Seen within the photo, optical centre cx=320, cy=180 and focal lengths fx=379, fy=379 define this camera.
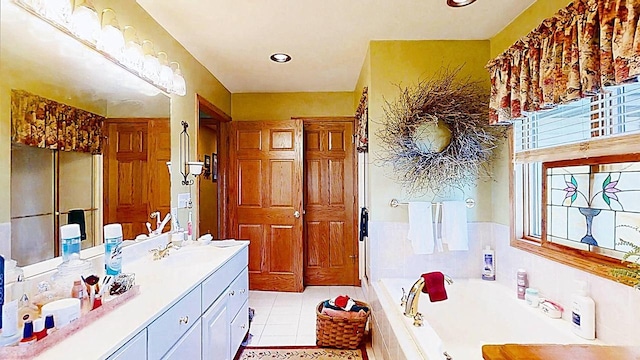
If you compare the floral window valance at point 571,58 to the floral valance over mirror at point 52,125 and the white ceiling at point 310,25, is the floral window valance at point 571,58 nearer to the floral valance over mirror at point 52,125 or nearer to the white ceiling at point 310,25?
the white ceiling at point 310,25

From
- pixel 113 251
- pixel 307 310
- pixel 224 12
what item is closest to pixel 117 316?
pixel 113 251

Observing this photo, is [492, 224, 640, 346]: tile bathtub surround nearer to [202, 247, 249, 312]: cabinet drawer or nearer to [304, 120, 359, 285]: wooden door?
[202, 247, 249, 312]: cabinet drawer

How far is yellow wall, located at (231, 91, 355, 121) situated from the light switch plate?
1.80 metres

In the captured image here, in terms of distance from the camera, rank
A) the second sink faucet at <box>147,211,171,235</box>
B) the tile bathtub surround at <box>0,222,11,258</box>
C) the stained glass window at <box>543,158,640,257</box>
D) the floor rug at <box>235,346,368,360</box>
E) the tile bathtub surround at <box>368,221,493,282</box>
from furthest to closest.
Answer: the tile bathtub surround at <box>368,221,493,282</box>
the floor rug at <box>235,346,368,360</box>
the second sink faucet at <box>147,211,171,235</box>
the stained glass window at <box>543,158,640,257</box>
the tile bathtub surround at <box>0,222,11,258</box>

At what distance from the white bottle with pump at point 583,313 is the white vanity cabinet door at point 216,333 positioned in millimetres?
1905

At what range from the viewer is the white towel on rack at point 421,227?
2760 millimetres

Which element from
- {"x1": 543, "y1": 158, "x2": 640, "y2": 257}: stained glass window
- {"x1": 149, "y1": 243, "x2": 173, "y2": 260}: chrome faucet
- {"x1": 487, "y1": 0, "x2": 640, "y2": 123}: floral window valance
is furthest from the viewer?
{"x1": 149, "y1": 243, "x2": 173, "y2": 260}: chrome faucet

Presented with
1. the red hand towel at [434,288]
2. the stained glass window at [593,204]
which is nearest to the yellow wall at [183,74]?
the red hand towel at [434,288]

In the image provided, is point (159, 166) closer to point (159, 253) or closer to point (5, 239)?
point (159, 253)

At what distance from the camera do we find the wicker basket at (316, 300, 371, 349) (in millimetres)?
2912

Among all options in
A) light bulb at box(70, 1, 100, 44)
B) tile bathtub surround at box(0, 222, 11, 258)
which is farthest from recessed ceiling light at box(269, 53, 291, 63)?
tile bathtub surround at box(0, 222, 11, 258)

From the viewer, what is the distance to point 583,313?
6.11ft

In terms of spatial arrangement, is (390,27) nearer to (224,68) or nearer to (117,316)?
(224,68)

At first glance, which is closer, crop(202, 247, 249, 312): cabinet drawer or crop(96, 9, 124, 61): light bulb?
crop(96, 9, 124, 61): light bulb
